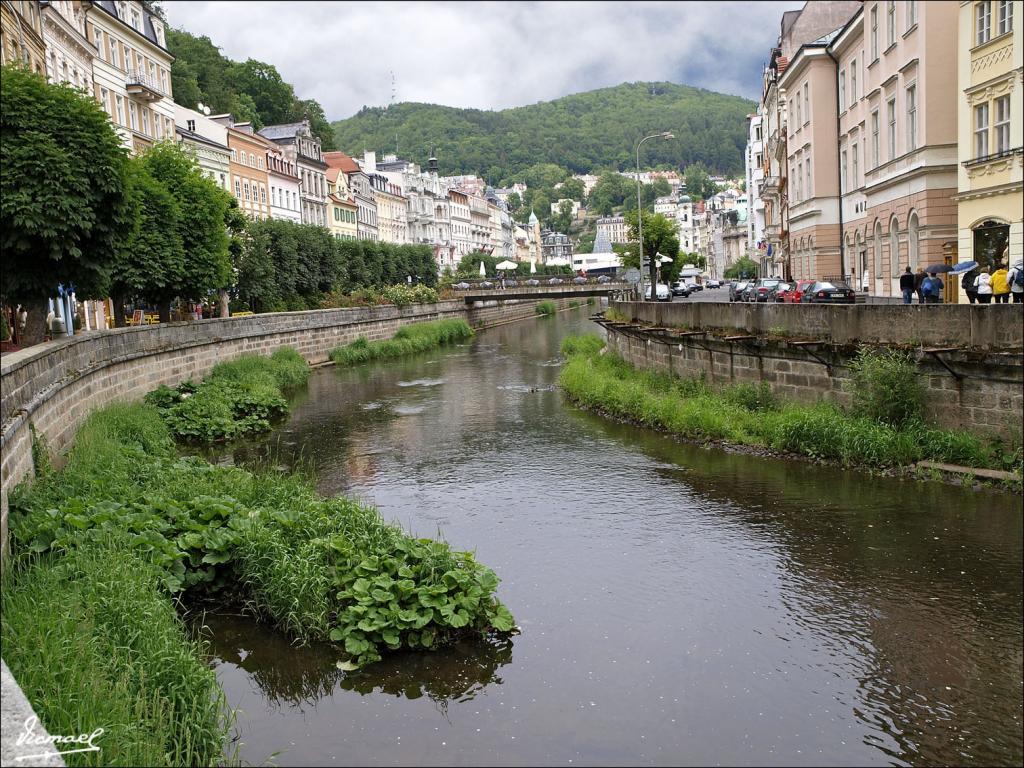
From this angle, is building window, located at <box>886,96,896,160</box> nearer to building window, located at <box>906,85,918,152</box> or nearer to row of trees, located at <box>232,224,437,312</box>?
building window, located at <box>906,85,918,152</box>

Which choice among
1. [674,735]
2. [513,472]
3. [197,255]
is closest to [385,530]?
[674,735]

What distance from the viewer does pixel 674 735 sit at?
9320 mm

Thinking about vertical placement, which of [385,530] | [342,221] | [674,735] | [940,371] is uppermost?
[342,221]

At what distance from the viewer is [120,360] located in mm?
25875

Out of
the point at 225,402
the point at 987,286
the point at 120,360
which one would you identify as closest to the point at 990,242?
the point at 987,286

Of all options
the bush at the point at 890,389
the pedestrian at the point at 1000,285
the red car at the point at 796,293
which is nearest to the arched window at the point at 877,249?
the red car at the point at 796,293

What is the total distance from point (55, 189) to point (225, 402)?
8931mm

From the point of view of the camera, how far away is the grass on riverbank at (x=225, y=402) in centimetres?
2608

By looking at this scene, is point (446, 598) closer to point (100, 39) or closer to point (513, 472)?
point (513, 472)

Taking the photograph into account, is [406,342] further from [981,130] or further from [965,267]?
[965,267]

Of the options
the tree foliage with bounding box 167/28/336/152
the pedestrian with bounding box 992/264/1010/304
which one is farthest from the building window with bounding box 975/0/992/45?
the tree foliage with bounding box 167/28/336/152

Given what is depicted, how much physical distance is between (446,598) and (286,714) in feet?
7.52

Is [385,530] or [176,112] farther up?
[176,112]

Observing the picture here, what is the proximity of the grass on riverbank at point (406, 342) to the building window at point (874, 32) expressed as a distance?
25.8m
